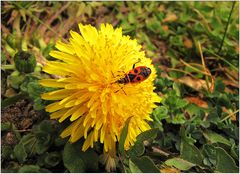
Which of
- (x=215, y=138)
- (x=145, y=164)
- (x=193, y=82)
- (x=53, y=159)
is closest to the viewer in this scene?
(x=145, y=164)

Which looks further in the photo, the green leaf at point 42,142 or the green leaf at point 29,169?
the green leaf at point 42,142

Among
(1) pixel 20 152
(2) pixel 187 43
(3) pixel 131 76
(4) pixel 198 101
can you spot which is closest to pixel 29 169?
(1) pixel 20 152

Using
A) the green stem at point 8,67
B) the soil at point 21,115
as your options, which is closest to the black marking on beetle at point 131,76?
the soil at point 21,115

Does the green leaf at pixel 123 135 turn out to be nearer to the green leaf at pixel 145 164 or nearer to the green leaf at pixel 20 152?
the green leaf at pixel 145 164

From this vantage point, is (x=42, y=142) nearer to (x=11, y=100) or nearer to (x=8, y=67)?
(x=11, y=100)

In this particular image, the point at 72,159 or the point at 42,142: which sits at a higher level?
the point at 42,142

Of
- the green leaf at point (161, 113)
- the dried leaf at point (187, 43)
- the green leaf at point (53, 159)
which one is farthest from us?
the dried leaf at point (187, 43)

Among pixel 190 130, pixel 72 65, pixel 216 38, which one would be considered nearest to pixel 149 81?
pixel 72 65
